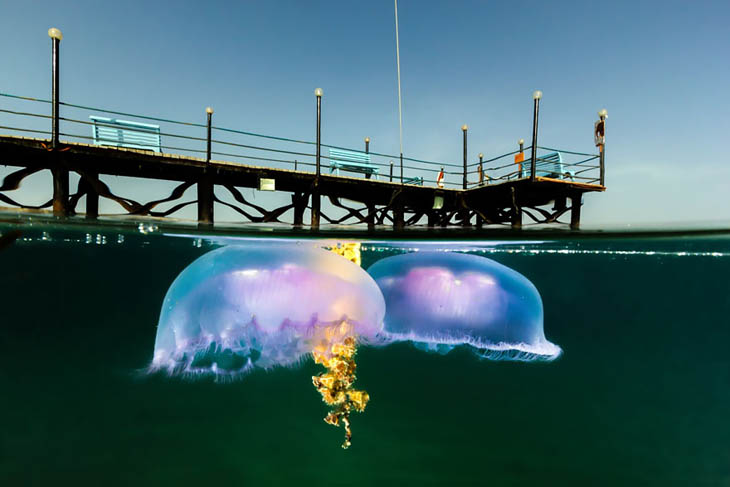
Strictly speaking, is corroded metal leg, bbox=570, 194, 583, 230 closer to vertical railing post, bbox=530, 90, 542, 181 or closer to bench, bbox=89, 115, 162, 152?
vertical railing post, bbox=530, 90, 542, 181

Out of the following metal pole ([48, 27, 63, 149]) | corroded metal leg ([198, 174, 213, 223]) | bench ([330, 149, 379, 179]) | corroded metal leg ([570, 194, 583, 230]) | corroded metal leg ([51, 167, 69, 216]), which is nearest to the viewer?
metal pole ([48, 27, 63, 149])

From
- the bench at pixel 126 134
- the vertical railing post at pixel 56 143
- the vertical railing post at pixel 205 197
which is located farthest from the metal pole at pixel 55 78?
the vertical railing post at pixel 205 197

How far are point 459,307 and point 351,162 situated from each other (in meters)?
5.82

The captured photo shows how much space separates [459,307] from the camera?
4082mm

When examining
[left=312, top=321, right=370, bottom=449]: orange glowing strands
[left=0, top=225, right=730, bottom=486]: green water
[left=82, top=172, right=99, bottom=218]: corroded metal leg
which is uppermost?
[left=82, top=172, right=99, bottom=218]: corroded metal leg

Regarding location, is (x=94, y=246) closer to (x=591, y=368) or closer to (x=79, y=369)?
(x=79, y=369)

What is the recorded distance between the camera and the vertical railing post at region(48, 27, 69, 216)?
5.60 metres

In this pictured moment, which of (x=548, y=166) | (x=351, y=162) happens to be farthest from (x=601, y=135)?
(x=351, y=162)

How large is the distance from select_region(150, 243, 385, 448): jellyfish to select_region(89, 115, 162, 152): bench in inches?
188

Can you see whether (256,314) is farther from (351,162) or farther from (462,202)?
(462,202)

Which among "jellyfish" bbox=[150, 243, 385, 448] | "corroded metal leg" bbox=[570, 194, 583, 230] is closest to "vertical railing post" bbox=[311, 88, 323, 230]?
"jellyfish" bbox=[150, 243, 385, 448]

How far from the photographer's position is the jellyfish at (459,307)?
13.5 feet

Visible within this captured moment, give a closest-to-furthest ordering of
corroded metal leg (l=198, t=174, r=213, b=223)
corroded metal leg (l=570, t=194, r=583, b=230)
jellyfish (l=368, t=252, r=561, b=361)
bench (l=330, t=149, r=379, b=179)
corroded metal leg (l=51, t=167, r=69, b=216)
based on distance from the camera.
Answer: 1. jellyfish (l=368, t=252, r=561, b=361)
2. corroded metal leg (l=51, t=167, r=69, b=216)
3. corroded metal leg (l=198, t=174, r=213, b=223)
4. bench (l=330, t=149, r=379, b=179)
5. corroded metal leg (l=570, t=194, r=583, b=230)

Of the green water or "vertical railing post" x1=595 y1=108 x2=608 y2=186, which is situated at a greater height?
"vertical railing post" x1=595 y1=108 x2=608 y2=186
